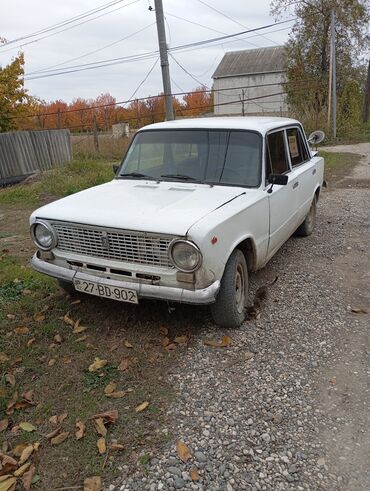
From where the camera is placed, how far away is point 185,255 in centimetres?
313

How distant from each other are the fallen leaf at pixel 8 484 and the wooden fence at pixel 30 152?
1237 centimetres

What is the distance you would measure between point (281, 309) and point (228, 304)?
811 mm

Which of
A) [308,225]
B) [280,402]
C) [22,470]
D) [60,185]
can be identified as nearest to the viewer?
[22,470]

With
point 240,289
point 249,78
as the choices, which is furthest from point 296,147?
point 249,78

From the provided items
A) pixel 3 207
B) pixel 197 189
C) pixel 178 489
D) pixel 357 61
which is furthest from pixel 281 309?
pixel 357 61

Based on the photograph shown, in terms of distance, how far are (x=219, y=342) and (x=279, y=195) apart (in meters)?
1.75

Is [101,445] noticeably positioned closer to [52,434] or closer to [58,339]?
[52,434]

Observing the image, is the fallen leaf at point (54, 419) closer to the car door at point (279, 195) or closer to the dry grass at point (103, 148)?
the car door at point (279, 195)

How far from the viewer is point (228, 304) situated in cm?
352

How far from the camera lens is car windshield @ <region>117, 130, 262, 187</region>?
4.14 metres

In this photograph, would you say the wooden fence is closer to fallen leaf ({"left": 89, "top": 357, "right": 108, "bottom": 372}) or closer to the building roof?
fallen leaf ({"left": 89, "top": 357, "right": 108, "bottom": 372})

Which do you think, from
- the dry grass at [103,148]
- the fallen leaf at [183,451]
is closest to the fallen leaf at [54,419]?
the fallen leaf at [183,451]

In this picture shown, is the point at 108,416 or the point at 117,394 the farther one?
the point at 117,394

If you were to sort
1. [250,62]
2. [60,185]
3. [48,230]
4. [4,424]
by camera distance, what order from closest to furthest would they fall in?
1. [4,424]
2. [48,230]
3. [60,185]
4. [250,62]
